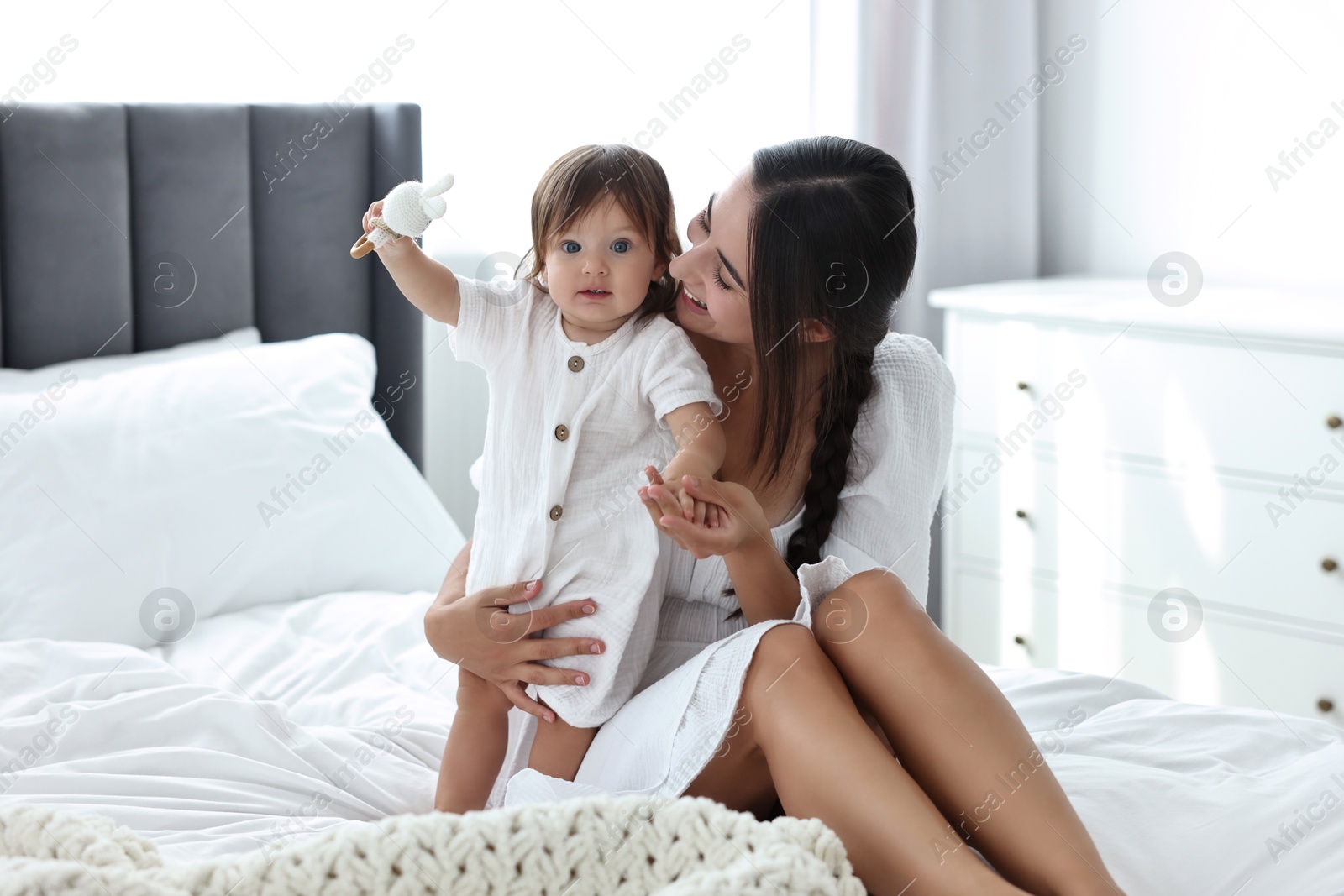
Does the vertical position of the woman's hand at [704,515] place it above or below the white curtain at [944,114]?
below

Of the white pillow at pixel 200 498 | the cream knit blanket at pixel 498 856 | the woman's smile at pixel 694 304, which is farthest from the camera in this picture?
the white pillow at pixel 200 498

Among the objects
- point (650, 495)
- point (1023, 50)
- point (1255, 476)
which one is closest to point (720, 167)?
point (1023, 50)

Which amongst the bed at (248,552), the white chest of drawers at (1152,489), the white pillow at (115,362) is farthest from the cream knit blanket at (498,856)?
the white chest of drawers at (1152,489)

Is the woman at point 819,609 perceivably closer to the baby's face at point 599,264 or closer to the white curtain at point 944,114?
the baby's face at point 599,264

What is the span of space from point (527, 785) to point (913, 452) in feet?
1.95

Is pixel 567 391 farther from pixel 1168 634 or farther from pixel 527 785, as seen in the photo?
pixel 1168 634

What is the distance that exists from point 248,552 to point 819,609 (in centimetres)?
91

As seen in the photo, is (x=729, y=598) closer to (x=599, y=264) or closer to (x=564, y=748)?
(x=564, y=748)

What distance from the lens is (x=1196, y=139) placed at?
2520 millimetres

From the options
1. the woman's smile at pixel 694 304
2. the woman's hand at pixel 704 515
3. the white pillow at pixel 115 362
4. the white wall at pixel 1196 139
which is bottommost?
the woman's hand at pixel 704 515

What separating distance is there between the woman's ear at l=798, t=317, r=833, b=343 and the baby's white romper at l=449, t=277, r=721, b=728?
0.12 metres

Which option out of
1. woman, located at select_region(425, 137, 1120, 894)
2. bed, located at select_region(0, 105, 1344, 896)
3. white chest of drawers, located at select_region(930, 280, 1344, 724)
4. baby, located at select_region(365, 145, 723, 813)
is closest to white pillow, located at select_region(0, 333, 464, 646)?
bed, located at select_region(0, 105, 1344, 896)

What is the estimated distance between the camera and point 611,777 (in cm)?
122

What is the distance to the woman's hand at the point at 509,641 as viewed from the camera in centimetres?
124
